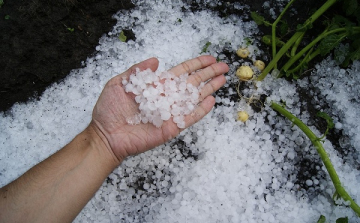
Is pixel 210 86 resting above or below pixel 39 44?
below

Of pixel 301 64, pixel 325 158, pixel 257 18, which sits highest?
pixel 257 18

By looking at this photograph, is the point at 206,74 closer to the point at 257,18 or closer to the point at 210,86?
the point at 210,86

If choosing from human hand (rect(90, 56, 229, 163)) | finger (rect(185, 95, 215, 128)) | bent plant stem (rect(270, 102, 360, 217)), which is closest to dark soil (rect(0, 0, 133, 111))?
human hand (rect(90, 56, 229, 163))

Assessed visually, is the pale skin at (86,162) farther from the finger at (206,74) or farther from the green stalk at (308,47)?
the green stalk at (308,47)

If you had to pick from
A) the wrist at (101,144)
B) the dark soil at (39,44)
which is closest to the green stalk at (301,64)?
the wrist at (101,144)

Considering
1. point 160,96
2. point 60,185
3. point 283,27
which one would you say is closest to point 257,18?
point 283,27

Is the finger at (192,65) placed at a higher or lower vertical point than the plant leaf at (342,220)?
higher
